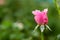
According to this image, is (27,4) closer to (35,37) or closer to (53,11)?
(53,11)

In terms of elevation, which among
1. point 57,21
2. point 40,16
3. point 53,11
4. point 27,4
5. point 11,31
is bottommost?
point 40,16

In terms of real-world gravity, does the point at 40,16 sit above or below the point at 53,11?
below

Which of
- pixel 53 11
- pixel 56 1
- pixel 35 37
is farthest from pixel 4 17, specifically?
pixel 56 1

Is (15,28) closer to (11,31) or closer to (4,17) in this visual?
(11,31)

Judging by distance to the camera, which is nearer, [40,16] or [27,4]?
[40,16]

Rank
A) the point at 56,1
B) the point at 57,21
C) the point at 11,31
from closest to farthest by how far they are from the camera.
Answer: the point at 56,1
the point at 11,31
the point at 57,21

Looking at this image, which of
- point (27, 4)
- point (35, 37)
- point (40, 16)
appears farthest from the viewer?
point (27, 4)
